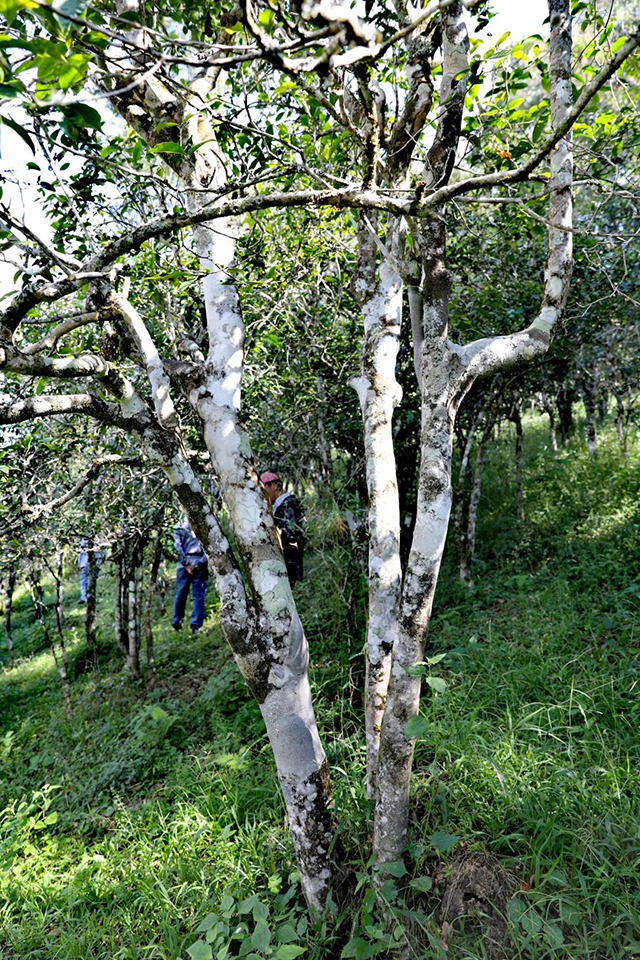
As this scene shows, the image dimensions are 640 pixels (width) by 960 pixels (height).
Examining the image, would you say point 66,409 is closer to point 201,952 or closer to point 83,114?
point 83,114

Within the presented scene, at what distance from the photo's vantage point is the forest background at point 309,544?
2.30 metres

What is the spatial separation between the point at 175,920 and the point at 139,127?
173 inches

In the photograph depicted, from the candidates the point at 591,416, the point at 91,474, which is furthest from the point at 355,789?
the point at 591,416

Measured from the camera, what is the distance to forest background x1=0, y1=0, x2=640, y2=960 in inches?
90.7

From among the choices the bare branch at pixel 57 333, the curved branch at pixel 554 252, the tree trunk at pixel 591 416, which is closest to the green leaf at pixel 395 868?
the curved branch at pixel 554 252

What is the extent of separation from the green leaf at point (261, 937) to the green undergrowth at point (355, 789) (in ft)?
0.03

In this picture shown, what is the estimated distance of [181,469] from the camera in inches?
107

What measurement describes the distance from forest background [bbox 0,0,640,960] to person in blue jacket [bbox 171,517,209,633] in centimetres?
64

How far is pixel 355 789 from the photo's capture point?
127 inches

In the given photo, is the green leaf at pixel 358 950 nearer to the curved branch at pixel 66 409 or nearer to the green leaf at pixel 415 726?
the green leaf at pixel 415 726

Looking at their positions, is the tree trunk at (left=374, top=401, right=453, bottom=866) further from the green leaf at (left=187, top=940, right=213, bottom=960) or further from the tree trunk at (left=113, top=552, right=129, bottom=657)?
the tree trunk at (left=113, top=552, right=129, bottom=657)

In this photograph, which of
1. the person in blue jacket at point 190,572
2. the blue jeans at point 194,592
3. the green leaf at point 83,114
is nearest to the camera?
the green leaf at point 83,114

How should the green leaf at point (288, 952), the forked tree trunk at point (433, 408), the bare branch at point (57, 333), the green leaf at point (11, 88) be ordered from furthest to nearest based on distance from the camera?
the forked tree trunk at point (433, 408)
the green leaf at point (288, 952)
the bare branch at point (57, 333)
the green leaf at point (11, 88)

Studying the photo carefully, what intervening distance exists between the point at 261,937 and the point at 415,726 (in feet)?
3.84
